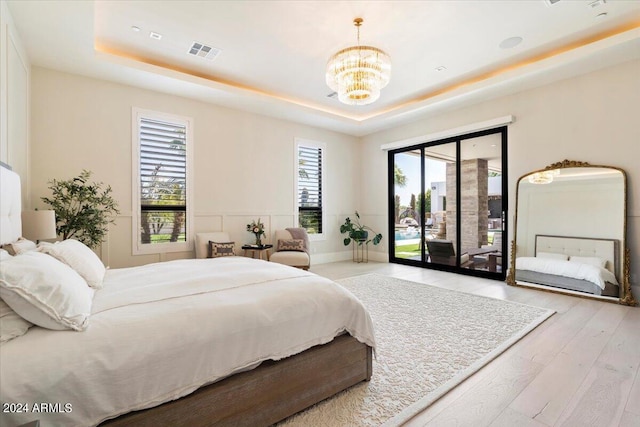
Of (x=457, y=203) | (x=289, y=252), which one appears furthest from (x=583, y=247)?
(x=289, y=252)

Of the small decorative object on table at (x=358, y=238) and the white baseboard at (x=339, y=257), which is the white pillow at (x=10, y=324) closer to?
the white baseboard at (x=339, y=257)

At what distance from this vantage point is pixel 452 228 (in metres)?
6.01

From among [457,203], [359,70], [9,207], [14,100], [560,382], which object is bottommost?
[560,382]

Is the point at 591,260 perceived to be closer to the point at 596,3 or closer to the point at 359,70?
the point at 596,3

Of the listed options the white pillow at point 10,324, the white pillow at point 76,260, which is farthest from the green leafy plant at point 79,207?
the white pillow at point 10,324

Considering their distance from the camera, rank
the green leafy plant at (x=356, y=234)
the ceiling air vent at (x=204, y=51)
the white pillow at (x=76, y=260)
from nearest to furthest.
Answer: the white pillow at (x=76, y=260) → the ceiling air vent at (x=204, y=51) → the green leafy plant at (x=356, y=234)

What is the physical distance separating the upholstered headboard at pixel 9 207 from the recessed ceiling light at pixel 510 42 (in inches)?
209

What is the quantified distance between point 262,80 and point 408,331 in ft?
14.2

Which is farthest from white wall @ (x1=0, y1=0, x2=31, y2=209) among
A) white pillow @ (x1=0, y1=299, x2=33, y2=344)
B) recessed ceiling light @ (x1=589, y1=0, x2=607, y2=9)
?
recessed ceiling light @ (x1=589, y1=0, x2=607, y2=9)

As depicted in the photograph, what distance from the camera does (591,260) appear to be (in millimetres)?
4211

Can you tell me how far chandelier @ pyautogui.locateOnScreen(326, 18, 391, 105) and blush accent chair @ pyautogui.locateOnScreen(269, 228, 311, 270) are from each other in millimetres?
2865

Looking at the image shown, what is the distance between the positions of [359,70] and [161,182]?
11.7 feet

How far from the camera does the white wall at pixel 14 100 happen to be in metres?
2.75

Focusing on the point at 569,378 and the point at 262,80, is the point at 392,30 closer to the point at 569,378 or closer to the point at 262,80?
the point at 262,80
